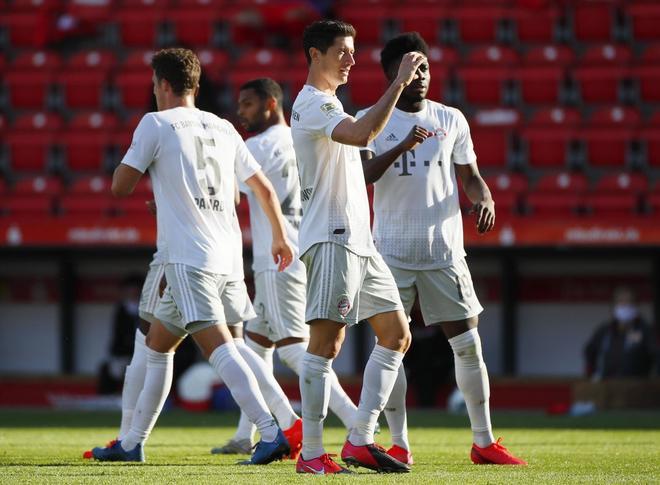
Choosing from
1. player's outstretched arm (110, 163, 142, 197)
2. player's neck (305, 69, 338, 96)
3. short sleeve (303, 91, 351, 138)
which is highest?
player's neck (305, 69, 338, 96)

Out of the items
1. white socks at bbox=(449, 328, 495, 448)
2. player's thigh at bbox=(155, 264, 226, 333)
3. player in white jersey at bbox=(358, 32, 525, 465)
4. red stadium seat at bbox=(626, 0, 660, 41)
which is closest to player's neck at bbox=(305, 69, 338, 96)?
player in white jersey at bbox=(358, 32, 525, 465)

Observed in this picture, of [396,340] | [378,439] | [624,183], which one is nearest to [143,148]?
[396,340]

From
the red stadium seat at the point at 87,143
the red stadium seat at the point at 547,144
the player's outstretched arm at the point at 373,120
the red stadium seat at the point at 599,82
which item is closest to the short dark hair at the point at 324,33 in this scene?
the player's outstretched arm at the point at 373,120

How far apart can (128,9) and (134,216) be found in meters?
4.96

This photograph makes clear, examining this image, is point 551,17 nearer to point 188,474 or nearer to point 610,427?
point 610,427

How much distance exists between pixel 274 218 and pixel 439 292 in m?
0.93

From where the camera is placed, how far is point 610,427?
10156 millimetres

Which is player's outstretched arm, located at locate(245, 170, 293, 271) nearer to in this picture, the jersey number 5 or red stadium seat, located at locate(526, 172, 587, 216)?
the jersey number 5

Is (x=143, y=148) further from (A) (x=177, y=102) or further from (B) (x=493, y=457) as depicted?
(B) (x=493, y=457)

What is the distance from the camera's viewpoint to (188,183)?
621 cm

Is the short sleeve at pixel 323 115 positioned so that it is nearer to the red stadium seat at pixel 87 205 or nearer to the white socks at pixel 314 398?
the white socks at pixel 314 398

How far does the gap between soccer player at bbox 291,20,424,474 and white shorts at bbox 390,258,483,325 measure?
0.54 metres

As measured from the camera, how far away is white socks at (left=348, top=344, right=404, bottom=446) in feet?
19.7

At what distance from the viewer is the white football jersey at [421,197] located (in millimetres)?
6648
